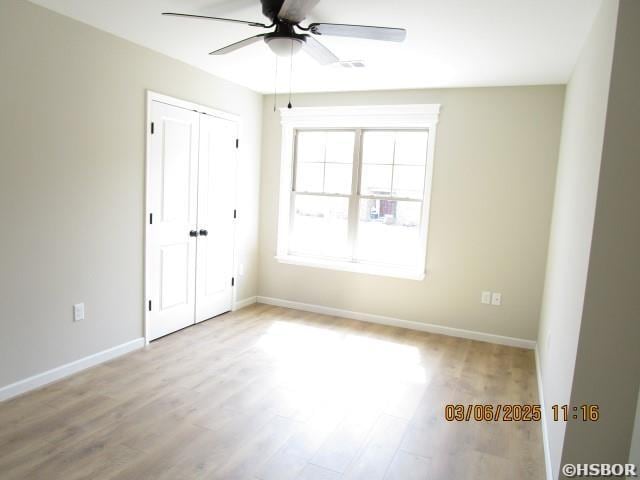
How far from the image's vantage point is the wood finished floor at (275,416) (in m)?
2.28

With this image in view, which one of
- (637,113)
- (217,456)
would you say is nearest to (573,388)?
(637,113)

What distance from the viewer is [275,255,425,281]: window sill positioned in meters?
4.62

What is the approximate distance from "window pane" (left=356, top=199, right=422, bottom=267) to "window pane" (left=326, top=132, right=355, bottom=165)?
56 centimetres

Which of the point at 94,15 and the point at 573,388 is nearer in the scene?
the point at 573,388

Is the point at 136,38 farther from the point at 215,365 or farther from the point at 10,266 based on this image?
the point at 215,365

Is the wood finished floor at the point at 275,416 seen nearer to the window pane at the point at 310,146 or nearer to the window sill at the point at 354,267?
the window sill at the point at 354,267

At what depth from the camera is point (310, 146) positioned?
5.12 m

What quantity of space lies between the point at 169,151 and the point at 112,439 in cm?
236

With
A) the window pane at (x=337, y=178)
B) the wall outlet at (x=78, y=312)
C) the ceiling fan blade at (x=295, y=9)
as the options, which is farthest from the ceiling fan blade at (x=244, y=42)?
the window pane at (x=337, y=178)

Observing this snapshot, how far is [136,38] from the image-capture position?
3.34 meters

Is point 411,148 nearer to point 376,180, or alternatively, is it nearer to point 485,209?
point 376,180

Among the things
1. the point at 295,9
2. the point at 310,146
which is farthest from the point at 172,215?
the point at 295,9

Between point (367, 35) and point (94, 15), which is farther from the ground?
point (94, 15)

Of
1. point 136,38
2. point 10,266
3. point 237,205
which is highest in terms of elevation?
point 136,38
